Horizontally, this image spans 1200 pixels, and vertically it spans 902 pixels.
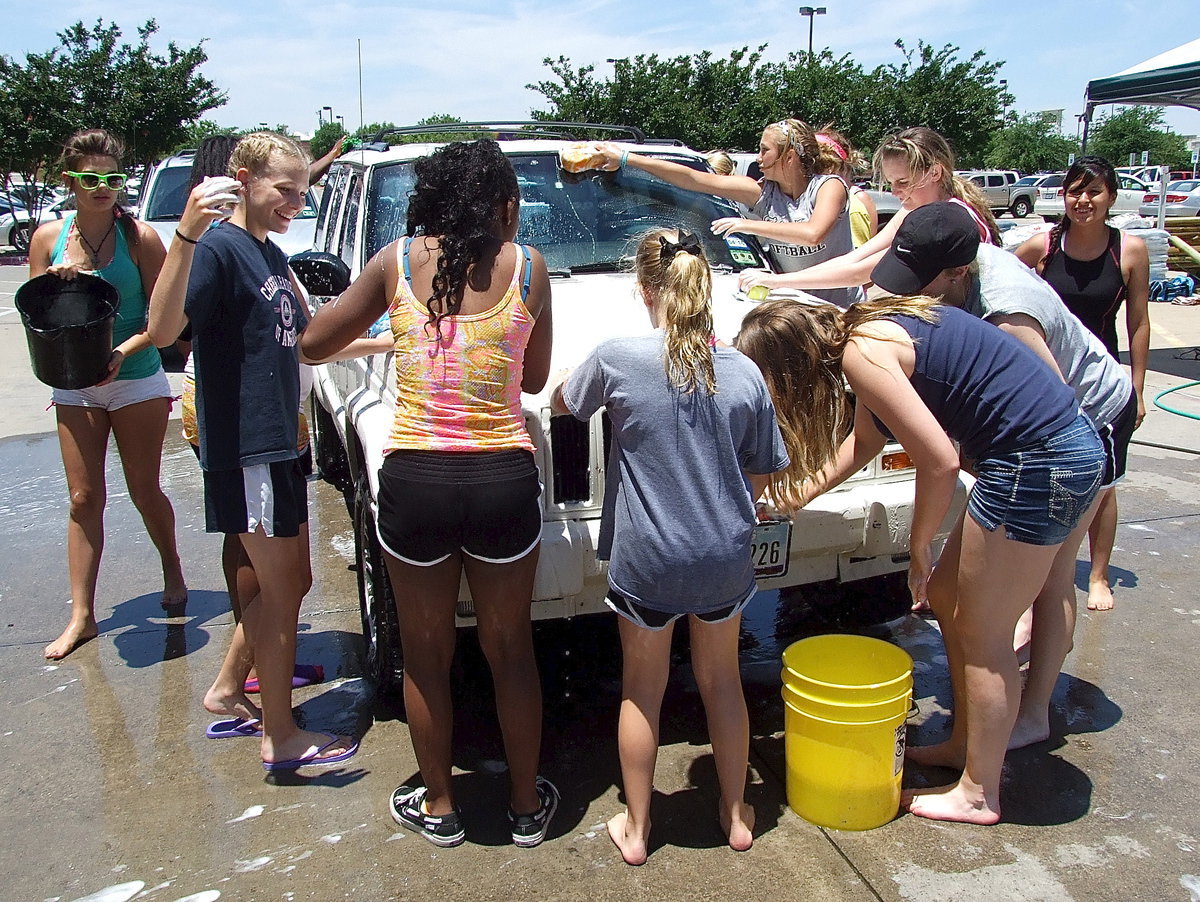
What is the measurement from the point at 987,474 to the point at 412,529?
159cm

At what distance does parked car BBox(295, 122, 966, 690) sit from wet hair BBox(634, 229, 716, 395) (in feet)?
2.04

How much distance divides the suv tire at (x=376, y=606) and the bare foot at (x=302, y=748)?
337 mm

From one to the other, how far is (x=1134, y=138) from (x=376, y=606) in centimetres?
7602

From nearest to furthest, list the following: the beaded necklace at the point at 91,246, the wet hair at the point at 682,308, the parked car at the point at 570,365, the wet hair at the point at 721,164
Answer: the wet hair at the point at 682,308 → the parked car at the point at 570,365 → the beaded necklace at the point at 91,246 → the wet hair at the point at 721,164

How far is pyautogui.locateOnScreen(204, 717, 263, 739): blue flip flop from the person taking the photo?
3619mm

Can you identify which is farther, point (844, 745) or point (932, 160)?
point (932, 160)

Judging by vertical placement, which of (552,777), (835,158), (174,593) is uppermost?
(835,158)

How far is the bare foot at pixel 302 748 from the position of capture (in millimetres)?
3387

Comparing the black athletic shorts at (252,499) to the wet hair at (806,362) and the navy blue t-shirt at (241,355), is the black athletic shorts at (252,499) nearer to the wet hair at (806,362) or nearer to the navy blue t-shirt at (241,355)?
the navy blue t-shirt at (241,355)

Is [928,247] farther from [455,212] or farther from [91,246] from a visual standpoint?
[91,246]

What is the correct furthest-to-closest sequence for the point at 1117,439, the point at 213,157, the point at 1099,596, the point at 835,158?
the point at 1099,596 → the point at 835,158 → the point at 1117,439 → the point at 213,157

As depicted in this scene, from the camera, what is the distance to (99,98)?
2648 centimetres

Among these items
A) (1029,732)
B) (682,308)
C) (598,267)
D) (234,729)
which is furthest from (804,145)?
(234,729)

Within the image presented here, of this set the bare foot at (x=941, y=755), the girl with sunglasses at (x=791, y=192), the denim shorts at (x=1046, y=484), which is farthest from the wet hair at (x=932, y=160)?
the bare foot at (x=941, y=755)
